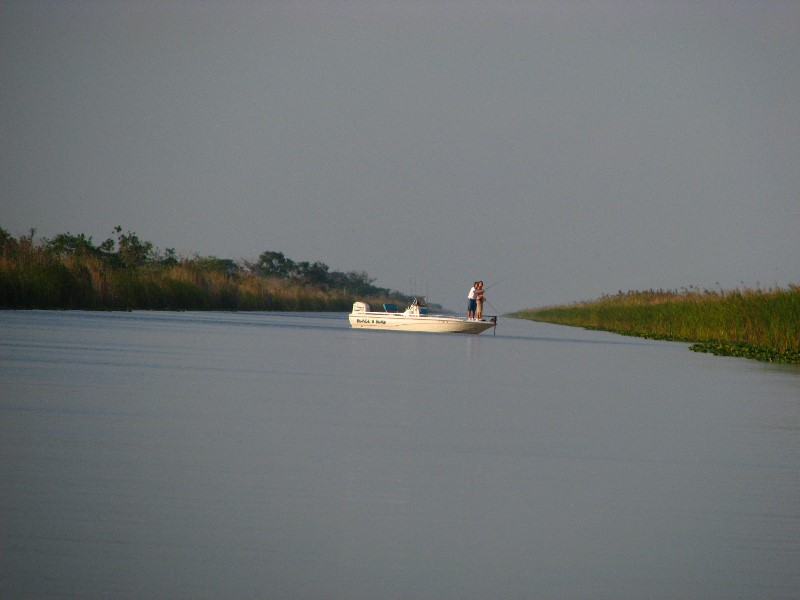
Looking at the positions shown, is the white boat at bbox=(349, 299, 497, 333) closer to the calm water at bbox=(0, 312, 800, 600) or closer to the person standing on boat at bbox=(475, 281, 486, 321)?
the person standing on boat at bbox=(475, 281, 486, 321)

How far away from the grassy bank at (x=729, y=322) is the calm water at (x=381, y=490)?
12104 millimetres

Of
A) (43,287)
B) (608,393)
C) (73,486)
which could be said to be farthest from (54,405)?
(43,287)

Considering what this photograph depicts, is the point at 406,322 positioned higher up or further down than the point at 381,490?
higher up

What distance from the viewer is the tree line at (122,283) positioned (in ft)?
98.8

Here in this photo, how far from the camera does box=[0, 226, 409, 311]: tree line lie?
1185 inches

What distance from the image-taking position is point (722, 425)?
9.84 meters

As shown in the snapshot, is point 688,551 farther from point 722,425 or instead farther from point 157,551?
point 722,425

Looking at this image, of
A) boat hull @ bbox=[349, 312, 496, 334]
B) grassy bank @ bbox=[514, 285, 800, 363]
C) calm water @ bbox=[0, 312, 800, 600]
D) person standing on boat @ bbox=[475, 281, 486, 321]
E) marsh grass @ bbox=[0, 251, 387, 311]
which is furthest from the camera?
person standing on boat @ bbox=[475, 281, 486, 321]

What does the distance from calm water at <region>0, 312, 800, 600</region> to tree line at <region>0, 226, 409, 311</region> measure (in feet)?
62.1

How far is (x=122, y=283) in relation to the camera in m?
37.4

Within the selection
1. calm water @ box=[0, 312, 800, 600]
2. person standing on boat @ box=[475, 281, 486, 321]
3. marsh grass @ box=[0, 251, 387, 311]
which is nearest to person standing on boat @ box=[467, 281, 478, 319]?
person standing on boat @ box=[475, 281, 486, 321]

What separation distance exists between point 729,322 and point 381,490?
25.3 meters

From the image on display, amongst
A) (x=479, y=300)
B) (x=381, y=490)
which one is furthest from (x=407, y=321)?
(x=381, y=490)

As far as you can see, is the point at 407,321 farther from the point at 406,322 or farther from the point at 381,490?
the point at 381,490
